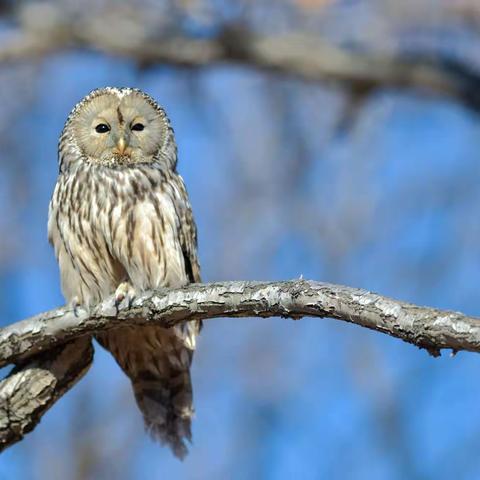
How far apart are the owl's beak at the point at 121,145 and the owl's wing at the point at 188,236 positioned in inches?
11.5

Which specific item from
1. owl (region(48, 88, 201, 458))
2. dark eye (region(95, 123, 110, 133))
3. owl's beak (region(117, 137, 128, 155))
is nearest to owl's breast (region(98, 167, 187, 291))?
owl (region(48, 88, 201, 458))

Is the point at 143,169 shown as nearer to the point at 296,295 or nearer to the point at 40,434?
the point at 296,295

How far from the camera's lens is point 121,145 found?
5898mm

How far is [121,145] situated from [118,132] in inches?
3.2

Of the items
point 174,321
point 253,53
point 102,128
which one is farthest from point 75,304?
point 253,53

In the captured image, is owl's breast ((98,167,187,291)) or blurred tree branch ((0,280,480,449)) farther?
owl's breast ((98,167,187,291))

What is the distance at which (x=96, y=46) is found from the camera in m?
7.12

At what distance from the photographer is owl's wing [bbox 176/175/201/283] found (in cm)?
585

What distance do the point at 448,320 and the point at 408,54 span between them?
3.38 meters

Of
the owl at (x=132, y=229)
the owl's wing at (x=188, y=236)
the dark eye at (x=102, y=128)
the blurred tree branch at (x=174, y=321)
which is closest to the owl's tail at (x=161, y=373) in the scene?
the owl at (x=132, y=229)

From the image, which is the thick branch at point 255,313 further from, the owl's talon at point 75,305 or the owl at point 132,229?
the owl at point 132,229

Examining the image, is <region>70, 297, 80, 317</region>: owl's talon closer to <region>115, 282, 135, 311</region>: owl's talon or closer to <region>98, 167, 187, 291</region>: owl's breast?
<region>115, 282, 135, 311</region>: owl's talon

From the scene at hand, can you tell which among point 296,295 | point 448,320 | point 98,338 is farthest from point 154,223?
point 448,320

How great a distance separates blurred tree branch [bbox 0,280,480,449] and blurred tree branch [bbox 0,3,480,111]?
222 centimetres
